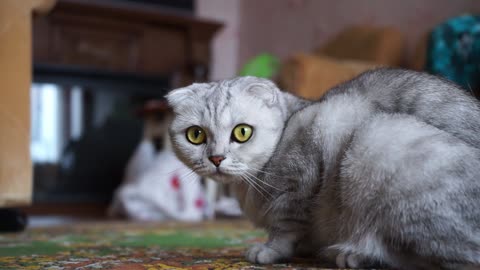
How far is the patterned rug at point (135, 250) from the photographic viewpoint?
124 cm

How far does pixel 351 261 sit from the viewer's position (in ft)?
3.73

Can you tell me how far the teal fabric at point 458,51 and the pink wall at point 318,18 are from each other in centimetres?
44

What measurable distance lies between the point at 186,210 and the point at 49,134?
1.73m

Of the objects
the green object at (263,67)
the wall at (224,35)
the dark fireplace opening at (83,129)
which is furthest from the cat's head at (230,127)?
the wall at (224,35)

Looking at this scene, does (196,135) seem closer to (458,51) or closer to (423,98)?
(423,98)

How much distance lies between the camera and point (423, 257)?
1.04 meters

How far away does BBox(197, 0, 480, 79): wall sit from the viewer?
340 centimetres

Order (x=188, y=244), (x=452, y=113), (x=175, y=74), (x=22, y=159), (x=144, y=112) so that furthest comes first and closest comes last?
(x=175, y=74) < (x=144, y=112) < (x=22, y=159) < (x=188, y=244) < (x=452, y=113)

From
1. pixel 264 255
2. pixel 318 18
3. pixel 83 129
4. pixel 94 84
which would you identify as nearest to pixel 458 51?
pixel 264 255

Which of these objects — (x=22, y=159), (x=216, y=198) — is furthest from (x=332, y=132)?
(x=216, y=198)

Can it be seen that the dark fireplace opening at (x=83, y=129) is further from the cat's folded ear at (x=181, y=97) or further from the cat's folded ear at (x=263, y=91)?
the cat's folded ear at (x=263, y=91)

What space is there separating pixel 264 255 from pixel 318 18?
3559 mm

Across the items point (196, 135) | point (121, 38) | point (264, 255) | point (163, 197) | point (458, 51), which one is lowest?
point (163, 197)

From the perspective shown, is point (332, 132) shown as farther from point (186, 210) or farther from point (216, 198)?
point (216, 198)
